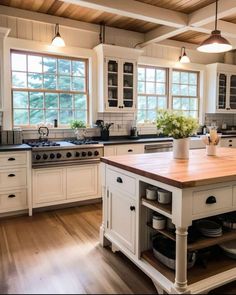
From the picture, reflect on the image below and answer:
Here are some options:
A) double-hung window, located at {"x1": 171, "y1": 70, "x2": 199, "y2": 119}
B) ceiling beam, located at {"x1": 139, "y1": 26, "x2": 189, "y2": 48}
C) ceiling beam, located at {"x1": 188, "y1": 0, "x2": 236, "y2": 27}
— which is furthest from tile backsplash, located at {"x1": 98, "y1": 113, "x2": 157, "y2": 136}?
ceiling beam, located at {"x1": 188, "y1": 0, "x2": 236, "y2": 27}

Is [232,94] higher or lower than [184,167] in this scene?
higher

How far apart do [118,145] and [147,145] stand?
56 centimetres

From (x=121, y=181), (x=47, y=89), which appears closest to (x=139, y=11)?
(x=47, y=89)

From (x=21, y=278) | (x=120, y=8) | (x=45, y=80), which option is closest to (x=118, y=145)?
(x=45, y=80)

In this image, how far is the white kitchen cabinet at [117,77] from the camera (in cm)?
450

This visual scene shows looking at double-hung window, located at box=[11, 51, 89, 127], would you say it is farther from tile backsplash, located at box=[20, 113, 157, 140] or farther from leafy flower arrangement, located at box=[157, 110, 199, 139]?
leafy flower arrangement, located at box=[157, 110, 199, 139]

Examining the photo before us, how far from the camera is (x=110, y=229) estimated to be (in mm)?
2709

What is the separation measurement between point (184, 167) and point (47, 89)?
2974mm

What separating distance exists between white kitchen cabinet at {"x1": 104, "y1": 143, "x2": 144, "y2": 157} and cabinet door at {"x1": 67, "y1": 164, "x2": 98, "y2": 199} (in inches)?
12.2

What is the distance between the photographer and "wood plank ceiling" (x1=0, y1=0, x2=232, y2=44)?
12.2 ft

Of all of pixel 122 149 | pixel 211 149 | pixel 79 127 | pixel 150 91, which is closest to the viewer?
pixel 211 149

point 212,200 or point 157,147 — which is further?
point 157,147

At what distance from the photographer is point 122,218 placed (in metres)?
2.49

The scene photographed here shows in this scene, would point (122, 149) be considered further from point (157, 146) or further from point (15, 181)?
point (15, 181)
